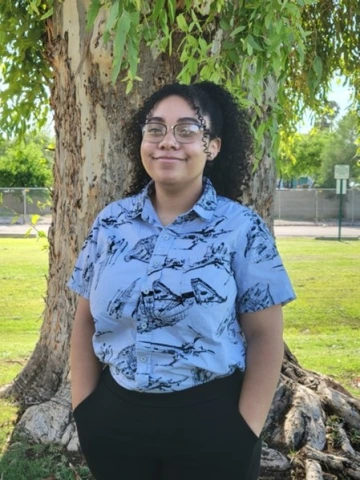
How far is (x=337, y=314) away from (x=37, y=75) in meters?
6.68

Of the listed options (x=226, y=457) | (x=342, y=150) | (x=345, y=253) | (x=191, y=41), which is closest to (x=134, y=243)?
(x=226, y=457)

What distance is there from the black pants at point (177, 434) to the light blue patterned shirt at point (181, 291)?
Answer: 0.05 meters

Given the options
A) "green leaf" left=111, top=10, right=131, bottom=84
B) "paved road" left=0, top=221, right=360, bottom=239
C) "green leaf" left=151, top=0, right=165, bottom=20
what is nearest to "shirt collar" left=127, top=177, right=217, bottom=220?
"green leaf" left=111, top=10, right=131, bottom=84

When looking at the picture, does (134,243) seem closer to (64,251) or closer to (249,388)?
(249,388)

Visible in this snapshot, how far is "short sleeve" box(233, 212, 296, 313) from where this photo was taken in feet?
7.36

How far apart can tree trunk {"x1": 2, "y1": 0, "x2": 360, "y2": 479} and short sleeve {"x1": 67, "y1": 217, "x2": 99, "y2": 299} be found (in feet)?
5.66

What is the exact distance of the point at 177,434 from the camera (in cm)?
222

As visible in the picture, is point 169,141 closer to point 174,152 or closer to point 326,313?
point 174,152

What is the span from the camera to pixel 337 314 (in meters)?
10.5

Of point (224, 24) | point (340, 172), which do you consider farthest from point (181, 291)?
point (340, 172)

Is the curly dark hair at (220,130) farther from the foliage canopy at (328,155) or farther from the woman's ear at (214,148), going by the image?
the foliage canopy at (328,155)

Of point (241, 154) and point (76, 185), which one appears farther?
point (76, 185)

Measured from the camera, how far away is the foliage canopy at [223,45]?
2998mm

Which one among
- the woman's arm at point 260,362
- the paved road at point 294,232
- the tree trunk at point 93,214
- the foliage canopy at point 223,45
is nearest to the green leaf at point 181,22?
the foliage canopy at point 223,45
